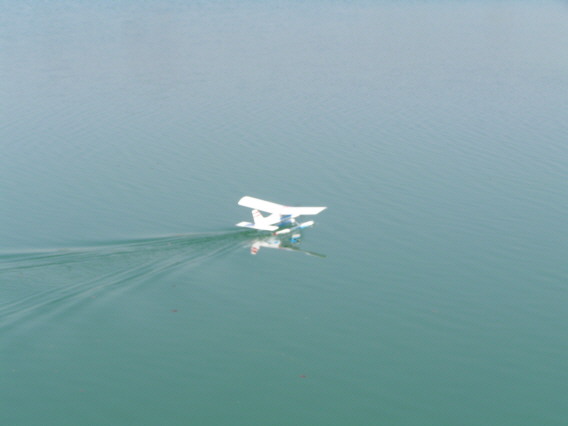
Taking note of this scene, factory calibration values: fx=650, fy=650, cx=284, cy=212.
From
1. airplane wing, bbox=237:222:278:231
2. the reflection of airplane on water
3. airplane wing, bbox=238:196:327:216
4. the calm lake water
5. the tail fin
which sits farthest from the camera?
airplane wing, bbox=238:196:327:216

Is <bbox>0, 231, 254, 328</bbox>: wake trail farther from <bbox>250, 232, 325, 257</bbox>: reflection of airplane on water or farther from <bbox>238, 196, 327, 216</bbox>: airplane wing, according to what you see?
<bbox>238, 196, 327, 216</bbox>: airplane wing

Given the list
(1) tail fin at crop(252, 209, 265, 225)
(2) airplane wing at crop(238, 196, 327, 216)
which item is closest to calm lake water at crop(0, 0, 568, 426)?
(1) tail fin at crop(252, 209, 265, 225)

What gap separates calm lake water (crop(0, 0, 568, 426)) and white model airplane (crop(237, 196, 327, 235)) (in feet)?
3.28

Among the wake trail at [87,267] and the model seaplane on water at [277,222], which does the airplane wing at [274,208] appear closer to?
the model seaplane on water at [277,222]

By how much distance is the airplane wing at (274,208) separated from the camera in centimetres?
4091

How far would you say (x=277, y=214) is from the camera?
41219 mm

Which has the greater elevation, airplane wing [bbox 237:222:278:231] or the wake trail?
airplane wing [bbox 237:222:278:231]

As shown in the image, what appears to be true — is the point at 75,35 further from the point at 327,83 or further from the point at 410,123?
the point at 410,123

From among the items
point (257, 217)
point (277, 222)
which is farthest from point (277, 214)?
point (257, 217)

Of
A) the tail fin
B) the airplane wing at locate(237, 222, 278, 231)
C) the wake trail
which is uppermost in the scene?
the tail fin

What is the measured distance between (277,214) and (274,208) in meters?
0.59

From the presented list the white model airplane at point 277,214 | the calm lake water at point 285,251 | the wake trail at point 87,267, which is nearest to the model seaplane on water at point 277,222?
the white model airplane at point 277,214

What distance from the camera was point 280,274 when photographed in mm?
36219

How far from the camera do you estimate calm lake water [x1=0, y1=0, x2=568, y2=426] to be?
2716cm
